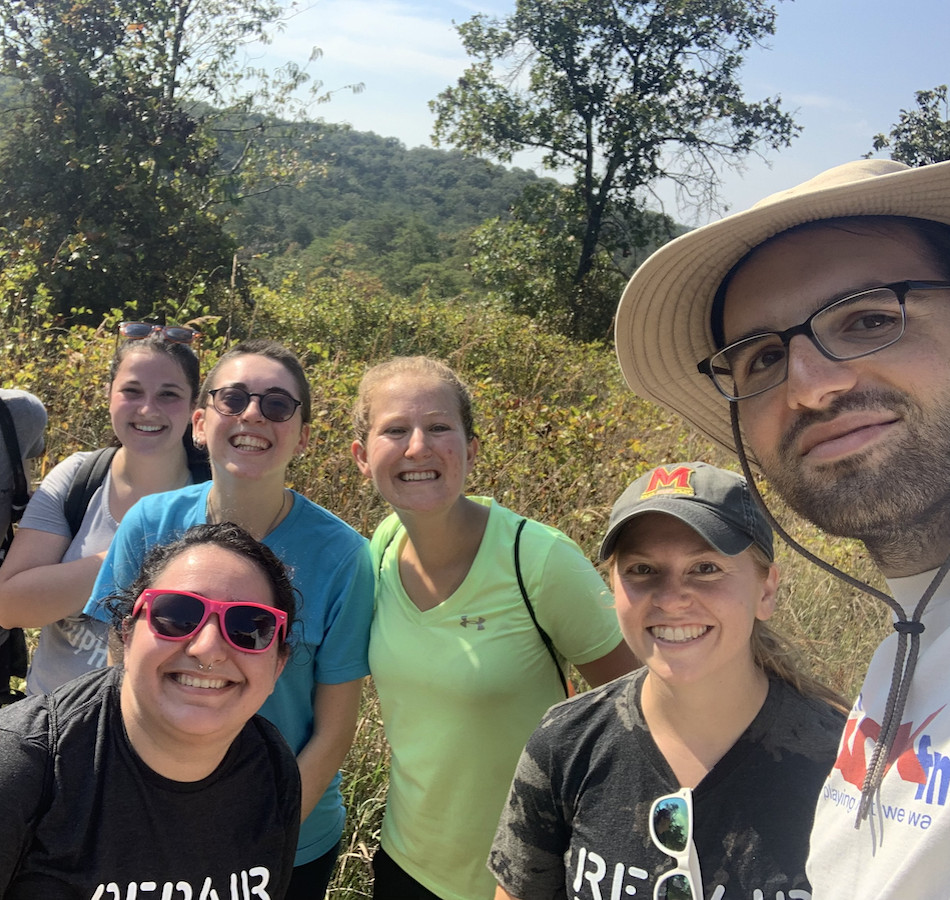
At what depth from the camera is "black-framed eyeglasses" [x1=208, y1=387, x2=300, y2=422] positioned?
221cm

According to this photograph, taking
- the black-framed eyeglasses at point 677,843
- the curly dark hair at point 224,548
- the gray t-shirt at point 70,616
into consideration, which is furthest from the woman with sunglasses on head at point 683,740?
the gray t-shirt at point 70,616

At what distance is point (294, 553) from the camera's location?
81.6 inches

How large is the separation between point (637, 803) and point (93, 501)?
184cm

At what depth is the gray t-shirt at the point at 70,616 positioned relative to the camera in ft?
7.37

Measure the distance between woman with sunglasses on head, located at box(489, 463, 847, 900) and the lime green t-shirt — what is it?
1.09 feet

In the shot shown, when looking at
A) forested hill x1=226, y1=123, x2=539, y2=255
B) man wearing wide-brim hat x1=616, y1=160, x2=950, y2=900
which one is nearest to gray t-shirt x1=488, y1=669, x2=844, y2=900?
man wearing wide-brim hat x1=616, y1=160, x2=950, y2=900

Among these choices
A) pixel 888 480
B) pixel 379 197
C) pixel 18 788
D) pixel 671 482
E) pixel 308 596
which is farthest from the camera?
pixel 379 197

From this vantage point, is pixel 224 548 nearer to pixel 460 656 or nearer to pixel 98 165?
pixel 460 656

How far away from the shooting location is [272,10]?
12.4 meters

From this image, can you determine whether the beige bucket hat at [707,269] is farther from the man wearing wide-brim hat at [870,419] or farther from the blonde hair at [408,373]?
the blonde hair at [408,373]

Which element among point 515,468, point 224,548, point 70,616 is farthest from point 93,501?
point 515,468

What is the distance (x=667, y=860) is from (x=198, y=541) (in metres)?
1.11

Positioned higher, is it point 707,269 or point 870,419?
point 707,269

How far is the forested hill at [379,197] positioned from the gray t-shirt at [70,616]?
16710mm
